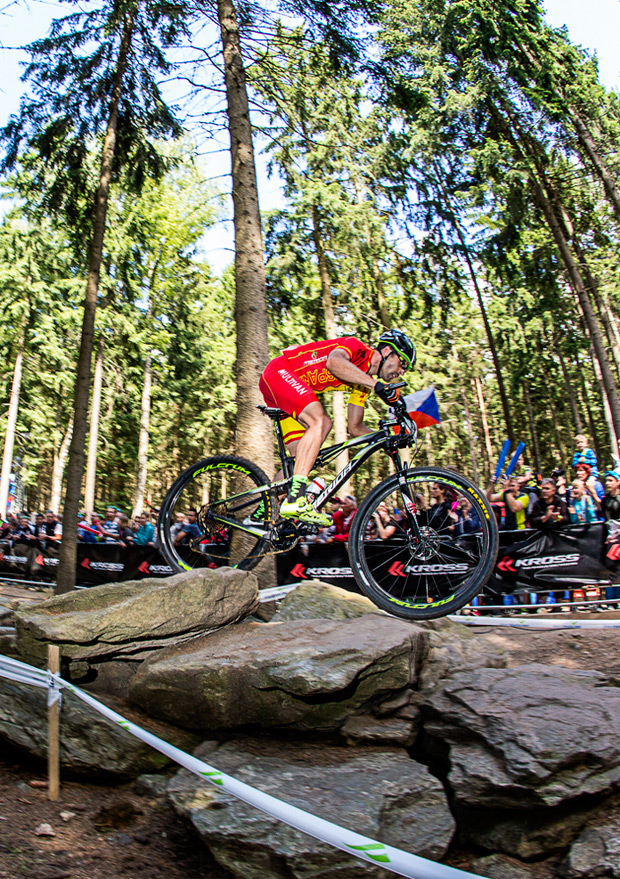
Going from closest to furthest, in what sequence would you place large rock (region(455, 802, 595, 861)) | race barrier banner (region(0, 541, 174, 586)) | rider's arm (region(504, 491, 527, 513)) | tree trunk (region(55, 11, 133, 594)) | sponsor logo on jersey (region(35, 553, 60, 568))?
large rock (region(455, 802, 595, 861)) → rider's arm (region(504, 491, 527, 513)) → tree trunk (region(55, 11, 133, 594)) → race barrier banner (region(0, 541, 174, 586)) → sponsor logo on jersey (region(35, 553, 60, 568))

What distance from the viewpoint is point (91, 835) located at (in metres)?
4.06

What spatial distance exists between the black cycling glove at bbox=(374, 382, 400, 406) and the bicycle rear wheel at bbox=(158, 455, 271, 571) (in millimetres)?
A: 1246

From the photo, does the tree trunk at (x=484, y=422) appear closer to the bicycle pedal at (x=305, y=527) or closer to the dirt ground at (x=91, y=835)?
the bicycle pedal at (x=305, y=527)

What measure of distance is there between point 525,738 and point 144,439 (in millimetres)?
23536

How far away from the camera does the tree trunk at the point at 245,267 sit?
678cm

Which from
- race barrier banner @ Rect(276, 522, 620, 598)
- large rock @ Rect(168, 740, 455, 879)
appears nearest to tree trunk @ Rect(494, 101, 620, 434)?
race barrier banner @ Rect(276, 522, 620, 598)

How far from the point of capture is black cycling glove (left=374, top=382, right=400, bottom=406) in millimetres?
4645

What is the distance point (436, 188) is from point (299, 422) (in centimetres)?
1430

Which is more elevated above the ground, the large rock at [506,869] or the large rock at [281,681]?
the large rock at [281,681]

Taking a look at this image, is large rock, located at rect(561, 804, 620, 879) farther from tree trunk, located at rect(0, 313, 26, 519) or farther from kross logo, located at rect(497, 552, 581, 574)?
tree trunk, located at rect(0, 313, 26, 519)

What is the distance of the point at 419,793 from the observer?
4.11 m

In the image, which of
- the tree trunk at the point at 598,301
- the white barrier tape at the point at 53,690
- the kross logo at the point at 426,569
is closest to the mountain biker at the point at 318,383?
the kross logo at the point at 426,569

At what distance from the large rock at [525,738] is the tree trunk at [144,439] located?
2155 cm

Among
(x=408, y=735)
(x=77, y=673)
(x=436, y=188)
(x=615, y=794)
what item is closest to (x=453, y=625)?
(x=408, y=735)
